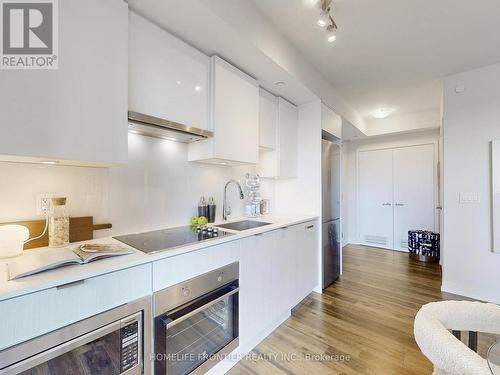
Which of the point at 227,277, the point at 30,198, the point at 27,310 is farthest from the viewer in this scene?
the point at 227,277

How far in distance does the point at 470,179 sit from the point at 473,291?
1.29 metres

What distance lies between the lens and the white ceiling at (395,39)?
1.74 m

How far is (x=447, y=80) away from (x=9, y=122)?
3989 mm

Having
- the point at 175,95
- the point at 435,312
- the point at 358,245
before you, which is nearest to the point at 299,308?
the point at 435,312

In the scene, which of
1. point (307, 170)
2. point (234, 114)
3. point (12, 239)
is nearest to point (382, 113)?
point (307, 170)

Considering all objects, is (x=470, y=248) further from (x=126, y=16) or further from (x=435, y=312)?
(x=126, y=16)

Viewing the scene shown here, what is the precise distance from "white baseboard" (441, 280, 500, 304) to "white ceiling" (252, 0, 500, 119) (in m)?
2.53

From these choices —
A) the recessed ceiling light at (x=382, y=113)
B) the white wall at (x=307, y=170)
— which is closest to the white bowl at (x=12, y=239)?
the white wall at (x=307, y=170)

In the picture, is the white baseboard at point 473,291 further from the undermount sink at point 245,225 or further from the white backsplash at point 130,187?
the white backsplash at point 130,187

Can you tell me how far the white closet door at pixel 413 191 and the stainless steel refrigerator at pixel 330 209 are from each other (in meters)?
2.16

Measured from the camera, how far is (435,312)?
33.9 inches

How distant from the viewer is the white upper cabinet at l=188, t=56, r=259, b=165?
1771 mm

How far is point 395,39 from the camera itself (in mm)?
2105

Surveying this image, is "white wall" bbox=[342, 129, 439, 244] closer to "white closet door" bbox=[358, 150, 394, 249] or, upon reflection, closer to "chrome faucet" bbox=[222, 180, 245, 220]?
"white closet door" bbox=[358, 150, 394, 249]
